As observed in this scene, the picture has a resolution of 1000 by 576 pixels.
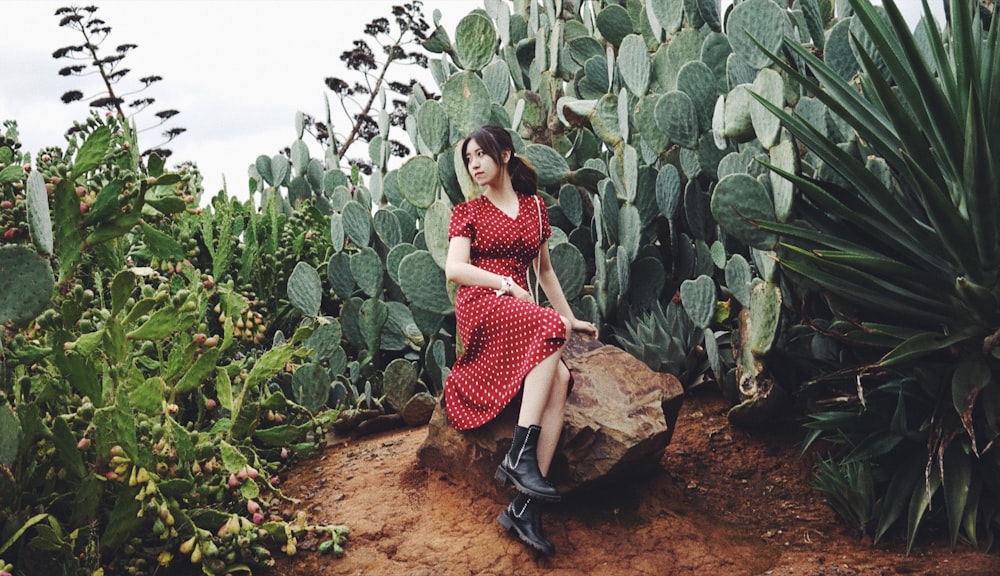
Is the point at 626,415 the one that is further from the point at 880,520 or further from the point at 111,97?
the point at 111,97

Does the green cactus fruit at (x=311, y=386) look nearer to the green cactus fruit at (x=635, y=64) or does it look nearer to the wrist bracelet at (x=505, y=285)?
the wrist bracelet at (x=505, y=285)

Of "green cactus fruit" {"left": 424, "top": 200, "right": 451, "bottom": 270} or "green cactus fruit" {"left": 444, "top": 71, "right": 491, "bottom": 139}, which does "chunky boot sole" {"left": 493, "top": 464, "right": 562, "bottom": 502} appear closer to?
"green cactus fruit" {"left": 424, "top": 200, "right": 451, "bottom": 270}

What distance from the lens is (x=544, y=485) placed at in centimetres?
294

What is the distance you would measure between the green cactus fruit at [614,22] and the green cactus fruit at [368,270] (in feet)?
6.95

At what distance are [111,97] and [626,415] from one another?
426cm

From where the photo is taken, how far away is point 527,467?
295 centimetres

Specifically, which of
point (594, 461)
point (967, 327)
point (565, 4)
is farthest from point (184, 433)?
point (565, 4)

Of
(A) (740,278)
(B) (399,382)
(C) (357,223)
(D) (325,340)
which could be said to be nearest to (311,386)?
(D) (325,340)

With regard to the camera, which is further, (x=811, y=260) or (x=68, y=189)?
(x=811, y=260)

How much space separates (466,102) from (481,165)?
3.18ft

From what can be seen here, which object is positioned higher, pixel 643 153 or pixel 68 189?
pixel 68 189

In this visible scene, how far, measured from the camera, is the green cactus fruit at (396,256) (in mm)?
4391

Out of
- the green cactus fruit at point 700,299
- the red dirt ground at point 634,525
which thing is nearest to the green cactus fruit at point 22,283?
the red dirt ground at point 634,525

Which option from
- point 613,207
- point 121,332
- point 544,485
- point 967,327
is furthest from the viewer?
point 613,207
